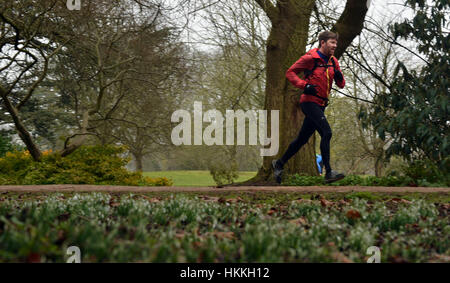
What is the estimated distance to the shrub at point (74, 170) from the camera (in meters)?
11.8

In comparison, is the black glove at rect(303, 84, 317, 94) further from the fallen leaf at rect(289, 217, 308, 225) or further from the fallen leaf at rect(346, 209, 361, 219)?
the fallen leaf at rect(289, 217, 308, 225)

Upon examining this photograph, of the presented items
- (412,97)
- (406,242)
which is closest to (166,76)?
(412,97)

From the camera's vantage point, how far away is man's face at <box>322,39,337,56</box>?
6742mm

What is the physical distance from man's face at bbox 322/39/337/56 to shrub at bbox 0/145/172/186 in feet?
23.4

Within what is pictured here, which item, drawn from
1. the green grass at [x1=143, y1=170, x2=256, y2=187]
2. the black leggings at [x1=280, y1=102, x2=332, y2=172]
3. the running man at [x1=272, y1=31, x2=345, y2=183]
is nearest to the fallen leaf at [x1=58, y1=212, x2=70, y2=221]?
the running man at [x1=272, y1=31, x2=345, y2=183]

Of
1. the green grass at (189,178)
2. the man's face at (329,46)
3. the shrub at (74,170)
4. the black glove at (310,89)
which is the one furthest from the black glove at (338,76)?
the green grass at (189,178)

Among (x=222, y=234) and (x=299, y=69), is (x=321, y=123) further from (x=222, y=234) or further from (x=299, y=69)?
(x=222, y=234)

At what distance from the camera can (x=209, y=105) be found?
21.1 meters

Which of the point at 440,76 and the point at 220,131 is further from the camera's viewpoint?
the point at 220,131

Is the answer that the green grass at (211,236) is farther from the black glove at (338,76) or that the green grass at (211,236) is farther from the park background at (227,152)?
the black glove at (338,76)
